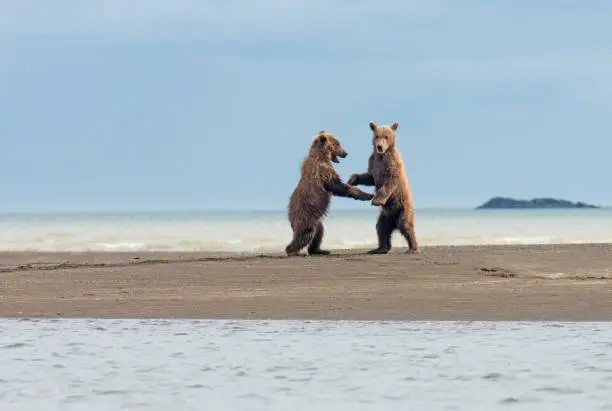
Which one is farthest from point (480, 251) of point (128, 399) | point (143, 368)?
point (128, 399)

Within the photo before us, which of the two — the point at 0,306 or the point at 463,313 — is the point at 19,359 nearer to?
the point at 0,306

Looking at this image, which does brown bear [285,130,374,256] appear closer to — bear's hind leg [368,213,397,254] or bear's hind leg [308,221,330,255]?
bear's hind leg [308,221,330,255]

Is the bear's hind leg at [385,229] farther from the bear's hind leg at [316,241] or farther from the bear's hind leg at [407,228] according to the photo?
the bear's hind leg at [316,241]

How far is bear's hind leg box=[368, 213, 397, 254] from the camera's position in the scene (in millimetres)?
14977

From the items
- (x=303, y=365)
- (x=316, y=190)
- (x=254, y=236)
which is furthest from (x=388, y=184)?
(x=254, y=236)

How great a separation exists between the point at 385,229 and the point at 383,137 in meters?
1.29

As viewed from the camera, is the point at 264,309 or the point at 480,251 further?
the point at 480,251

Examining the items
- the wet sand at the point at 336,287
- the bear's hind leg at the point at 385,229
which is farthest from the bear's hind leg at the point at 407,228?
the wet sand at the point at 336,287

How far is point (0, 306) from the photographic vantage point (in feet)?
39.7

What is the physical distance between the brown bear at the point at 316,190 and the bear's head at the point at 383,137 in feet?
1.95

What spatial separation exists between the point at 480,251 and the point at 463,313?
172 inches

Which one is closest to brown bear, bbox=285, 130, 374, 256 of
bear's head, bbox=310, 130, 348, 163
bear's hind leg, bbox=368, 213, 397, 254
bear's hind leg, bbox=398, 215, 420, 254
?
bear's head, bbox=310, 130, 348, 163

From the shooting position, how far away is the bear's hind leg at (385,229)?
590 inches

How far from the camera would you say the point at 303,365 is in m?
8.21
